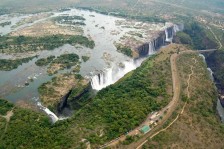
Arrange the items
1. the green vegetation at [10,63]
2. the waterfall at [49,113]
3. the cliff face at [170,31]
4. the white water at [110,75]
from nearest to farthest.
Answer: the waterfall at [49,113], the white water at [110,75], the green vegetation at [10,63], the cliff face at [170,31]

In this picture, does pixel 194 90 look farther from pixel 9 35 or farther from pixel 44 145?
pixel 9 35

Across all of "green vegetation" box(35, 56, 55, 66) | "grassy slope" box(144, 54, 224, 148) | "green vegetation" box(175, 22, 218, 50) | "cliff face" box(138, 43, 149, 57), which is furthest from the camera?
"green vegetation" box(175, 22, 218, 50)

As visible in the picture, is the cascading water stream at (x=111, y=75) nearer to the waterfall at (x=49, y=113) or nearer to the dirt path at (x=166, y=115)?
the dirt path at (x=166, y=115)

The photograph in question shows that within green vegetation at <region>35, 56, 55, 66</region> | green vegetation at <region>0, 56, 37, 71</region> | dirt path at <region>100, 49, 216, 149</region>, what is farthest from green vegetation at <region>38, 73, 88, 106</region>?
dirt path at <region>100, 49, 216, 149</region>

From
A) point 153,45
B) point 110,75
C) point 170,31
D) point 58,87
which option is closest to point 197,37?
point 170,31

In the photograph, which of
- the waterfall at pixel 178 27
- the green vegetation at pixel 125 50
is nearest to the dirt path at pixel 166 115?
the green vegetation at pixel 125 50

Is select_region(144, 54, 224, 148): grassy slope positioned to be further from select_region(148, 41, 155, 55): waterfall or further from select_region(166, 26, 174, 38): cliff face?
select_region(166, 26, 174, 38): cliff face
